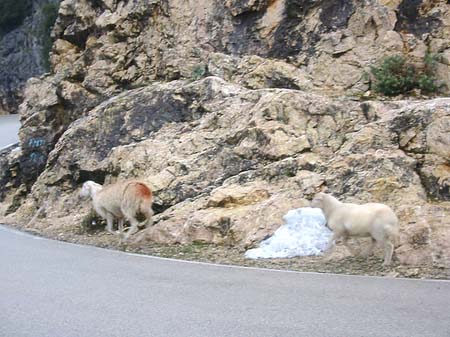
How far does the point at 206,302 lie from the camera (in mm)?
9156

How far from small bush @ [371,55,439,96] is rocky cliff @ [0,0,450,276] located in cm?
32

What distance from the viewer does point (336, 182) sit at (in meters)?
13.8

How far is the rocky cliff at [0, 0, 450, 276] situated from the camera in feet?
44.2

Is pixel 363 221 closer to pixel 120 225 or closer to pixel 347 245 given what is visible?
pixel 347 245

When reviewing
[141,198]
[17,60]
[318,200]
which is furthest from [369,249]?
[17,60]

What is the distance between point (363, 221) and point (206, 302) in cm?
346

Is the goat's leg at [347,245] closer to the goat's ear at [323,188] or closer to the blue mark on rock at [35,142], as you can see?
the goat's ear at [323,188]

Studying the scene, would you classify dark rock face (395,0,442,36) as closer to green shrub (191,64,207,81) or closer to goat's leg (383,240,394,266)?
green shrub (191,64,207,81)

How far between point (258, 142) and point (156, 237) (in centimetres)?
291

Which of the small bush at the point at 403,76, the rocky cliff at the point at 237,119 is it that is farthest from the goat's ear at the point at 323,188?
the small bush at the point at 403,76

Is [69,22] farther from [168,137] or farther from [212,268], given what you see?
[212,268]

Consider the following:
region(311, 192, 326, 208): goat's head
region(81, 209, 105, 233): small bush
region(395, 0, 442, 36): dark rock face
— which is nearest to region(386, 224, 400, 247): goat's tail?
region(311, 192, 326, 208): goat's head

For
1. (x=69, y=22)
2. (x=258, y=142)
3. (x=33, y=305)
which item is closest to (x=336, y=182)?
(x=258, y=142)

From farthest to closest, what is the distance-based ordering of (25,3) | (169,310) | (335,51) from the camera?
(25,3), (335,51), (169,310)
